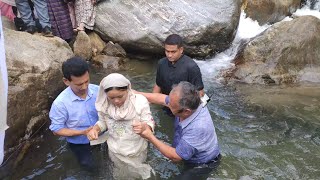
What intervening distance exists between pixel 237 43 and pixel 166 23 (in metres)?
1.98

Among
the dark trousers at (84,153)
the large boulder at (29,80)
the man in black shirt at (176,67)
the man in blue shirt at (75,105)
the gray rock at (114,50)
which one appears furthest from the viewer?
the gray rock at (114,50)

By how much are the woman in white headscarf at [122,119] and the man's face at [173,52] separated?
4.20ft

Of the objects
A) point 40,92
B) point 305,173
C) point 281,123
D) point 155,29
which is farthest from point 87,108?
point 155,29

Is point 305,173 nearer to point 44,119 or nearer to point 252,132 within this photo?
point 252,132

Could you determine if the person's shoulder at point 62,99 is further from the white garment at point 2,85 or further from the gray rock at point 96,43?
the gray rock at point 96,43

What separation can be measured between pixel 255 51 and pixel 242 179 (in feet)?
13.5

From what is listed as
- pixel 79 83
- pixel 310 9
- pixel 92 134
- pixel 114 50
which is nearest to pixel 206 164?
pixel 92 134

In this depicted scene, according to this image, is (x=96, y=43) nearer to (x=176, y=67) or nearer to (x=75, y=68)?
(x=176, y=67)

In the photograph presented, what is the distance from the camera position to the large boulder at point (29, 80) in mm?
5418

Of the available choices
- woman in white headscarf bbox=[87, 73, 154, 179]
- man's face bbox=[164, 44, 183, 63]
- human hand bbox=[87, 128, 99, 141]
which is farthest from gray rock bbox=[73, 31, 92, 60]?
human hand bbox=[87, 128, 99, 141]

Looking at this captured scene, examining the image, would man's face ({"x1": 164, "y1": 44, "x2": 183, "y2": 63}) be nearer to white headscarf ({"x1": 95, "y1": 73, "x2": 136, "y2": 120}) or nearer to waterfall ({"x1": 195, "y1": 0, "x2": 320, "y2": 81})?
white headscarf ({"x1": 95, "y1": 73, "x2": 136, "y2": 120})

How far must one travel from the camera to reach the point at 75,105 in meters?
4.20

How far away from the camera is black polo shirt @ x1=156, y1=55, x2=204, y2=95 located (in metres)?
5.27

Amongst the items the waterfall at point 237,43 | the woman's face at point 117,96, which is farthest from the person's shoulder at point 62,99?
the waterfall at point 237,43
